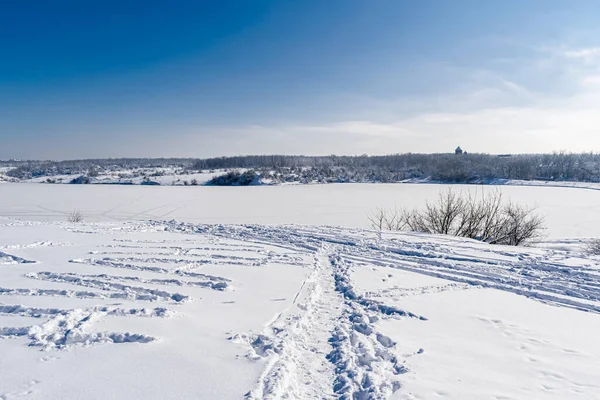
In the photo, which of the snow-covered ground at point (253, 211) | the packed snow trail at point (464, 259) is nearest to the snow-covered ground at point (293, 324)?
the packed snow trail at point (464, 259)

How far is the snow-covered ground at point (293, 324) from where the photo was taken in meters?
3.41

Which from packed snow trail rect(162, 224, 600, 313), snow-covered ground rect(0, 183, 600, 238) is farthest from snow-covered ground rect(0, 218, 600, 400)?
snow-covered ground rect(0, 183, 600, 238)

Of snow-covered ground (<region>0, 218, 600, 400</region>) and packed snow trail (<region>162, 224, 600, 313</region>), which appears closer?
snow-covered ground (<region>0, 218, 600, 400</region>)

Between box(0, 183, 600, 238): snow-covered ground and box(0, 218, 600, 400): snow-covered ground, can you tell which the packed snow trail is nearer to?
box(0, 218, 600, 400): snow-covered ground

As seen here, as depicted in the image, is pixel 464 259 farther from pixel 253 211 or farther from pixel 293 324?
pixel 253 211

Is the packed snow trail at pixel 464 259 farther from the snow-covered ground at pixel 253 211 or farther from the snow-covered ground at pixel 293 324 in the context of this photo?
the snow-covered ground at pixel 253 211

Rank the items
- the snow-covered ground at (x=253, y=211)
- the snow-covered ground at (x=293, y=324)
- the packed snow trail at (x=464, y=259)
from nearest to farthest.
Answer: the snow-covered ground at (x=293, y=324)
the packed snow trail at (x=464, y=259)
the snow-covered ground at (x=253, y=211)

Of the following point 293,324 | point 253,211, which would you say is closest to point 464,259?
point 293,324

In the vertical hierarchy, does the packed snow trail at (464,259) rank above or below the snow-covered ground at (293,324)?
above

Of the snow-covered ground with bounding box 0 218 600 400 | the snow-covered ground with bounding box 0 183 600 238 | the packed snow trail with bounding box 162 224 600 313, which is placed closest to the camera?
the snow-covered ground with bounding box 0 218 600 400

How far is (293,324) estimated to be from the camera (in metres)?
4.75

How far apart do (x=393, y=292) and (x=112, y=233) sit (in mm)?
8984

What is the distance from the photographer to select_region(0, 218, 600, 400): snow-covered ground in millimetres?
3414

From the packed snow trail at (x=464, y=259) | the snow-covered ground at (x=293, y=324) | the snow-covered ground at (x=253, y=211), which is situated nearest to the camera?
the snow-covered ground at (x=293, y=324)
